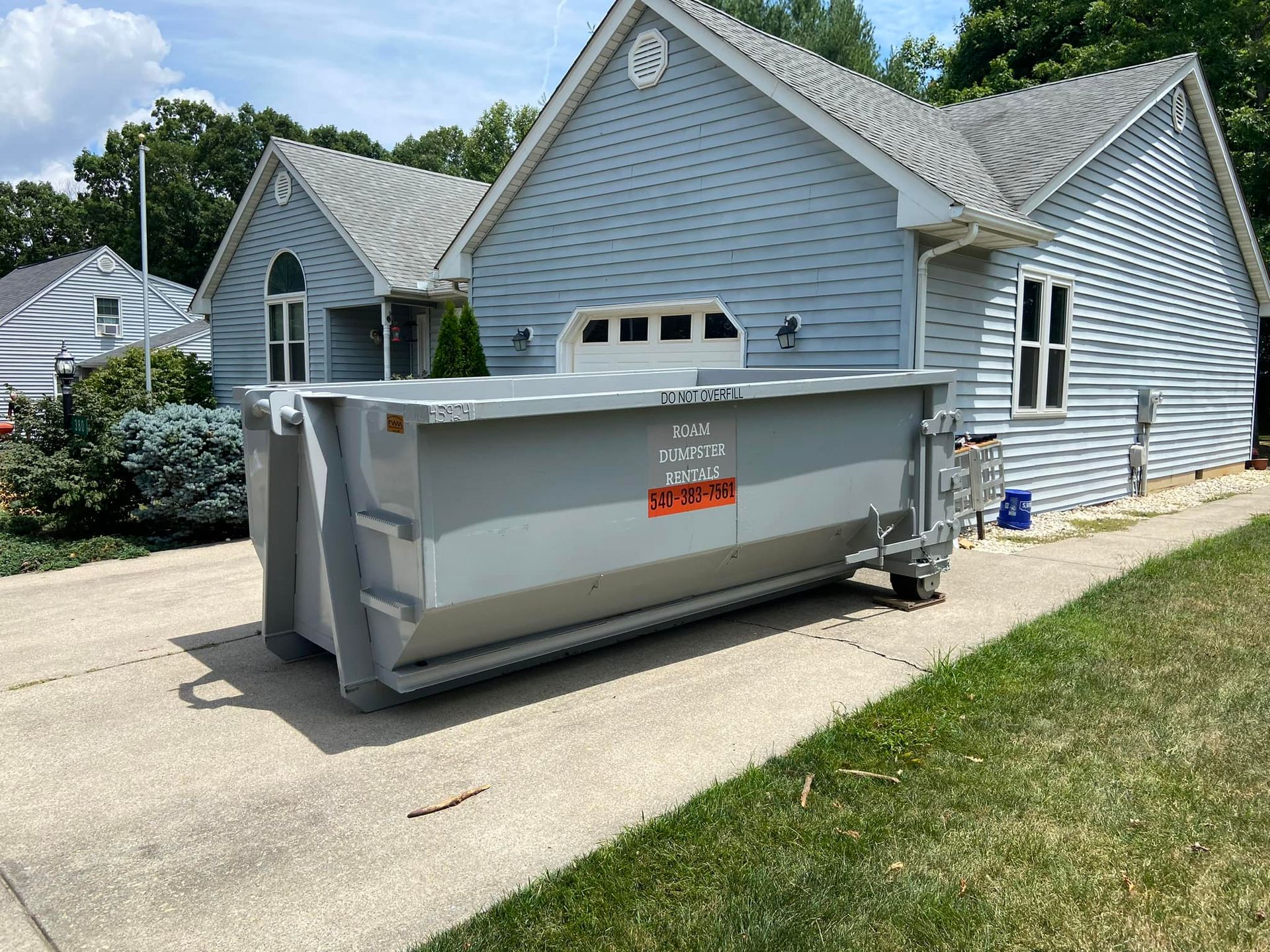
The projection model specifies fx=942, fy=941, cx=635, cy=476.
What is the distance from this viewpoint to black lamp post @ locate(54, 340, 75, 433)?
9141mm

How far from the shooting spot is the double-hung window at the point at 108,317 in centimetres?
3319

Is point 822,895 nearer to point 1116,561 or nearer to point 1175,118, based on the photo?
point 1116,561

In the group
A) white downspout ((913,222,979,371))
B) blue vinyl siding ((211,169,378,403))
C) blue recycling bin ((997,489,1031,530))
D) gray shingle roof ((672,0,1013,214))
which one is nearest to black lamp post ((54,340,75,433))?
blue vinyl siding ((211,169,378,403))

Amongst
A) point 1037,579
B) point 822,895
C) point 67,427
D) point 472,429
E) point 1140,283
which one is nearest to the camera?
point 822,895

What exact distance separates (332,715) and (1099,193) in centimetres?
1042

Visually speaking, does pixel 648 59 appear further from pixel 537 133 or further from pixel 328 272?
pixel 328 272

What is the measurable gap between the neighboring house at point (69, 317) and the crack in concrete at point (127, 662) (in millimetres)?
26768

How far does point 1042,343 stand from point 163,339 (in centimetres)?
2886

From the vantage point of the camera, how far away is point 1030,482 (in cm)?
1026

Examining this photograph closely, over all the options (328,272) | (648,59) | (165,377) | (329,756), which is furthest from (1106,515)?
(165,377)

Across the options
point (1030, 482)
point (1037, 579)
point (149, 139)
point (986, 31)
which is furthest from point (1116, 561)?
point (149, 139)

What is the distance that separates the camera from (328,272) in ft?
52.9

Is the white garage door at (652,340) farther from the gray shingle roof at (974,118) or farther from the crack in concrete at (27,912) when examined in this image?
the crack in concrete at (27,912)

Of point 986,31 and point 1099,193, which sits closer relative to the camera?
point 1099,193
